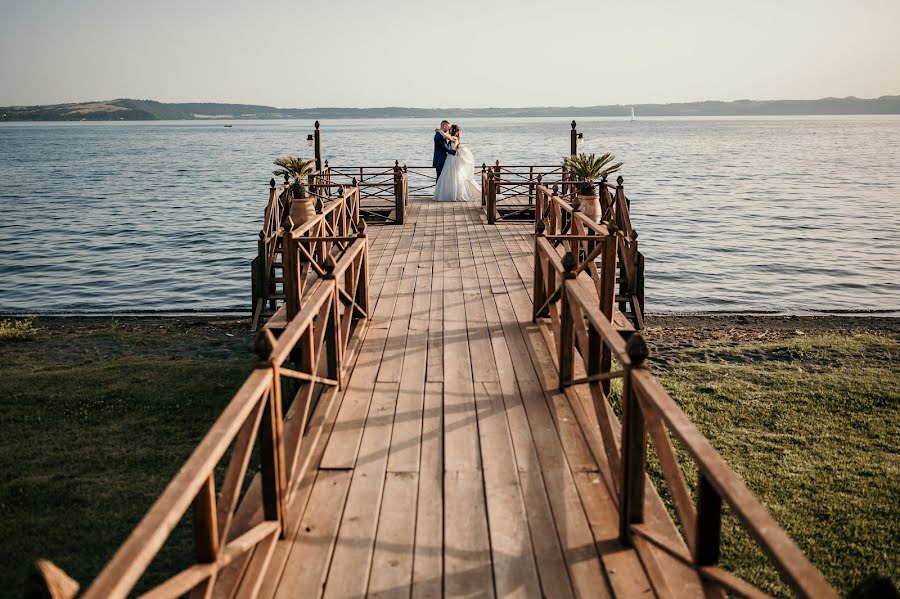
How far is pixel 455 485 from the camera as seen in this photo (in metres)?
5.02

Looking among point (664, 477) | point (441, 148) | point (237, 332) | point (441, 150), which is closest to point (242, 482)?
point (664, 477)

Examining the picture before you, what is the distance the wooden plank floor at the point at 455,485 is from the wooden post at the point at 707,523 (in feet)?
1.59

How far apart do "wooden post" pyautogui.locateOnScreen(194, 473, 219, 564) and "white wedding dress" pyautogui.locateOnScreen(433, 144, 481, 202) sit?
63.8 ft

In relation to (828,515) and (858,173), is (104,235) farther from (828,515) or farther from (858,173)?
(858,173)

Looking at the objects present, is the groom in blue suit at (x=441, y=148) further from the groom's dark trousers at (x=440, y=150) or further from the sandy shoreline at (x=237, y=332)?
the sandy shoreline at (x=237, y=332)

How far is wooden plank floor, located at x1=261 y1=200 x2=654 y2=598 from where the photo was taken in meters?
4.00

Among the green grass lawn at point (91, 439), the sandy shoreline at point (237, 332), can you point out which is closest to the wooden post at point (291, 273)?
the green grass lawn at point (91, 439)

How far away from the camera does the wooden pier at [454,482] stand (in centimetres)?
337

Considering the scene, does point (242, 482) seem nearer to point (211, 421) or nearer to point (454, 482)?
point (454, 482)

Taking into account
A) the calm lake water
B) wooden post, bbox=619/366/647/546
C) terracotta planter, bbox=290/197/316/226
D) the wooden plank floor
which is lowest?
the calm lake water

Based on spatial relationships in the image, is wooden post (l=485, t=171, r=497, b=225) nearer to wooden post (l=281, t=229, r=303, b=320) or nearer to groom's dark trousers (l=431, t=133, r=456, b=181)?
groom's dark trousers (l=431, t=133, r=456, b=181)

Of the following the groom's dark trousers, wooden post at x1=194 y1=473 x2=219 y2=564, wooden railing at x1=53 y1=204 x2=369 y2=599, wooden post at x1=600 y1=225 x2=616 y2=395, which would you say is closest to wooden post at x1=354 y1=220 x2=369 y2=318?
wooden railing at x1=53 y1=204 x2=369 y2=599

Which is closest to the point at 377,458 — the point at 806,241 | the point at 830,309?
the point at 830,309

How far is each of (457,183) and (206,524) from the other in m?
19.7
